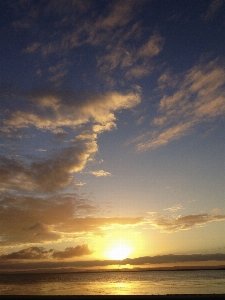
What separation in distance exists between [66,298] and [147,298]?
14.6m

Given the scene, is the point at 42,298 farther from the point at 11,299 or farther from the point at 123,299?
A: the point at 123,299

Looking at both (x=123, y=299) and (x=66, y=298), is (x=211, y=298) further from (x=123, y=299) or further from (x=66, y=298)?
(x=66, y=298)

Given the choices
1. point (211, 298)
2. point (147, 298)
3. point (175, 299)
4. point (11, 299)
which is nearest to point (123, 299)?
point (147, 298)

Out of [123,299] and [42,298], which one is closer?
[123,299]

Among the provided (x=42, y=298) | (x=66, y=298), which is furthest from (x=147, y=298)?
(x=42, y=298)

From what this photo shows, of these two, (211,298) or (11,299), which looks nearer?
(211,298)

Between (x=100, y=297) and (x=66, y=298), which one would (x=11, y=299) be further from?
(x=100, y=297)

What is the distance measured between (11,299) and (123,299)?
20.8 meters

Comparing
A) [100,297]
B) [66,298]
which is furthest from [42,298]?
[100,297]

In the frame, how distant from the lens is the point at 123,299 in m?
44.7

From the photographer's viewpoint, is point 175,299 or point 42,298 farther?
point 42,298

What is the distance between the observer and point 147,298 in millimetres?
45562

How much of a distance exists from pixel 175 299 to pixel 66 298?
1938cm

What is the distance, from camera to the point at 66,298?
48344mm
